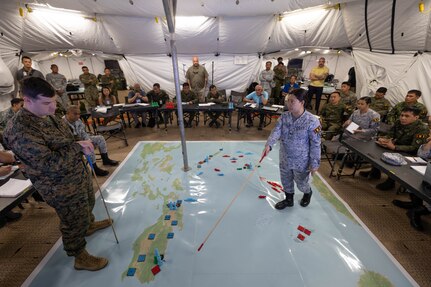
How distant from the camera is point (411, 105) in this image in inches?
161

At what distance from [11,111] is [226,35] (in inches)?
236

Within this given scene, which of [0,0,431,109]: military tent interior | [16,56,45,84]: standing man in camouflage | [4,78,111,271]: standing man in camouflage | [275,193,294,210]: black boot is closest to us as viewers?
[4,78,111,271]: standing man in camouflage

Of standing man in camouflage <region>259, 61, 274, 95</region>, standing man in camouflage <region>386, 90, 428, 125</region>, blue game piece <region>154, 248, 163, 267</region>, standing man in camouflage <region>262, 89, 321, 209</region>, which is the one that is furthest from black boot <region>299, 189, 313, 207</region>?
standing man in camouflage <region>259, 61, 274, 95</region>

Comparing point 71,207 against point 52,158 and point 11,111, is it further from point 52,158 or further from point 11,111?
point 11,111

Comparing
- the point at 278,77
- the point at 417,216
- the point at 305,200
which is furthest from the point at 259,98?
the point at 417,216

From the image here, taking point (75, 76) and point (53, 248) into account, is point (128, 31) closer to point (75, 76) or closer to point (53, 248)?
point (75, 76)

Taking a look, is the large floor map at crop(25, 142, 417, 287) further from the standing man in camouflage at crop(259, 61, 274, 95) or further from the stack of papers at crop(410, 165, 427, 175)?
the standing man in camouflage at crop(259, 61, 274, 95)

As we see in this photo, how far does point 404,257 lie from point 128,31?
26.0 feet

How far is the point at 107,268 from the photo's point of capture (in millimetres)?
1995

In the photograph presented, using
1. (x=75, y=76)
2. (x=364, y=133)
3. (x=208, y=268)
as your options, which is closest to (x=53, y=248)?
(x=208, y=268)

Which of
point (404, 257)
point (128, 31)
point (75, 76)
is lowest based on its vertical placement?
point (404, 257)

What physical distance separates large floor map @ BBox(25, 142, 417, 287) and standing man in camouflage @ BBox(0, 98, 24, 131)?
2.03 metres

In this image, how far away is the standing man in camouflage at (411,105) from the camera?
3.98 metres

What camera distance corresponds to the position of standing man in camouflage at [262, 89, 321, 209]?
2.19 meters
